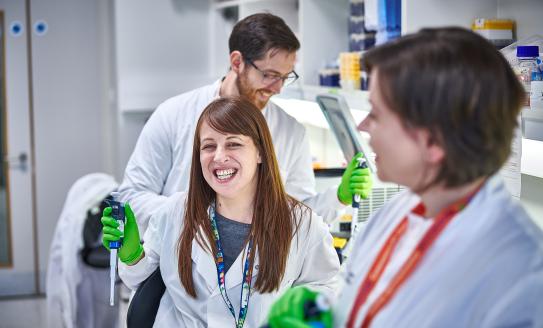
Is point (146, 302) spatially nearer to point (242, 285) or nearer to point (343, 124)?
point (242, 285)

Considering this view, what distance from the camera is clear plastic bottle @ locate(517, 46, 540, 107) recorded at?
1858mm

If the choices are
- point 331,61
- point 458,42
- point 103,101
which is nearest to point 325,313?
point 458,42

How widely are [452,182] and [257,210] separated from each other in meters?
1.05

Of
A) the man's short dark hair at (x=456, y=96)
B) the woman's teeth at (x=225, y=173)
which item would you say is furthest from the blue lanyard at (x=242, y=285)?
the man's short dark hair at (x=456, y=96)

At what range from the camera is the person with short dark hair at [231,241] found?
2.03m

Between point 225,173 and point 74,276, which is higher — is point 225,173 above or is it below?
above

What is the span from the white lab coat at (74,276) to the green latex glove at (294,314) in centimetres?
281

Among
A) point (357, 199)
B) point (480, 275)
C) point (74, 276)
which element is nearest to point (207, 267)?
point (357, 199)

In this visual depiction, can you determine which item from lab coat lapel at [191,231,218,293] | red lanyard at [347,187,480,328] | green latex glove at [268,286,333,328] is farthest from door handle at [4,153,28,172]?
red lanyard at [347,187,480,328]

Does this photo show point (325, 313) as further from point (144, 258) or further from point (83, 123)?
point (83, 123)

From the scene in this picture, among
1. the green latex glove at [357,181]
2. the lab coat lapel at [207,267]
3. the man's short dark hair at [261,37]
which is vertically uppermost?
the man's short dark hair at [261,37]

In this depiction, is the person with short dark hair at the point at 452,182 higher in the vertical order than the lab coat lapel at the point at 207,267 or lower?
higher

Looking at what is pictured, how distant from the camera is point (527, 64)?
1.91 m

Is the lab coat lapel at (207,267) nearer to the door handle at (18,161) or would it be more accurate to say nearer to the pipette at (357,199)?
the pipette at (357,199)
